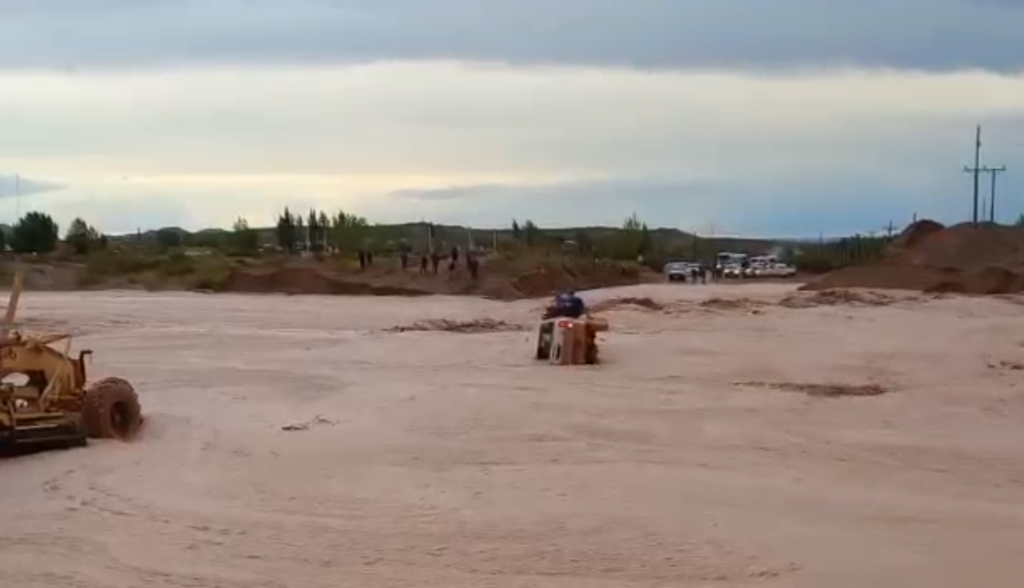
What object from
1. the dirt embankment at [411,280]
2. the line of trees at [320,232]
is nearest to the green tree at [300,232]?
the line of trees at [320,232]

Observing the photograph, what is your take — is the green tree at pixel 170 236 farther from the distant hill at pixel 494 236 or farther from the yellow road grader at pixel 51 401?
the yellow road grader at pixel 51 401

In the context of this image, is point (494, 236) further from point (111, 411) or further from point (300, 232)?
point (111, 411)

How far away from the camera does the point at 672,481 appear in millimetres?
13484

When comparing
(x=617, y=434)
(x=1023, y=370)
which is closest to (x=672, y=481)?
(x=617, y=434)

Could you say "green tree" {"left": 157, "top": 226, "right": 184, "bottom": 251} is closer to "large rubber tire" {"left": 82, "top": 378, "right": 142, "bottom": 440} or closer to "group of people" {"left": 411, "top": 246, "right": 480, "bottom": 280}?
"group of people" {"left": 411, "top": 246, "right": 480, "bottom": 280}

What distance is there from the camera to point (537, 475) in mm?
13789

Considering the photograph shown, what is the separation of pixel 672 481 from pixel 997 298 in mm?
33894

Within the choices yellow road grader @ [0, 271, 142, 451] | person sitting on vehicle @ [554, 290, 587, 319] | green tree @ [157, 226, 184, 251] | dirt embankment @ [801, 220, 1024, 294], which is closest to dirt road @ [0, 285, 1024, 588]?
yellow road grader @ [0, 271, 142, 451]

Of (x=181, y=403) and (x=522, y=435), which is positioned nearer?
(x=522, y=435)

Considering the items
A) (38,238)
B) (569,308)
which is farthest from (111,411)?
(38,238)

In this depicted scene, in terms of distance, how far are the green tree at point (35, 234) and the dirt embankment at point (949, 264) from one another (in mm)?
50317

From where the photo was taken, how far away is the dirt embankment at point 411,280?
169 ft

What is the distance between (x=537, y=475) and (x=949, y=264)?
41.5m

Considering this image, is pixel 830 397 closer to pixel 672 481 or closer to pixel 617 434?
pixel 617 434
